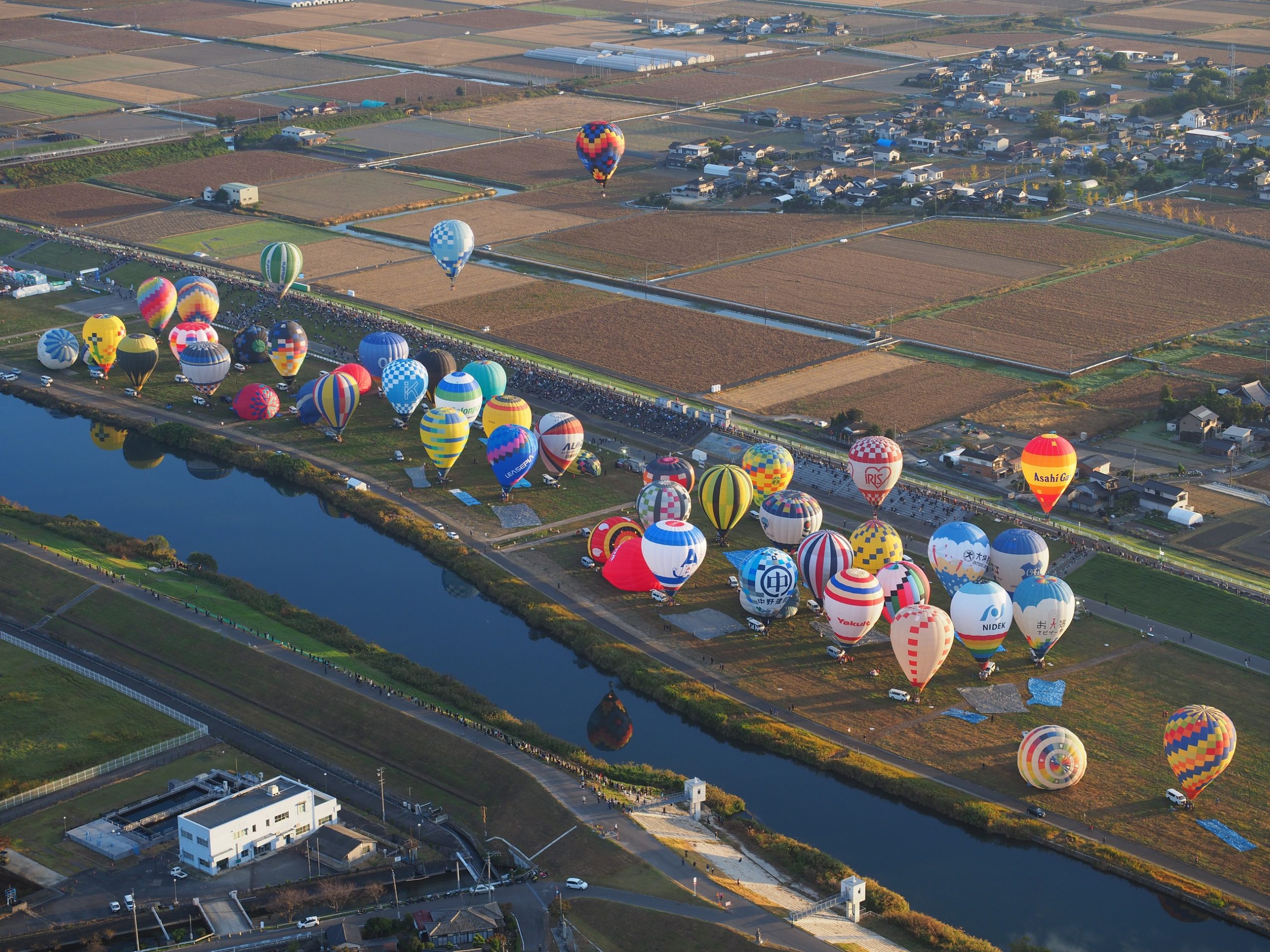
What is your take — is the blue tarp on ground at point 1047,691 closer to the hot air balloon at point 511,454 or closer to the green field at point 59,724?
the hot air balloon at point 511,454

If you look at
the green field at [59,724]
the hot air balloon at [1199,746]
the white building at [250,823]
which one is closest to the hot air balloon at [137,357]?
the green field at [59,724]

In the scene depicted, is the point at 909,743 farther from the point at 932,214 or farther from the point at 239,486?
the point at 932,214

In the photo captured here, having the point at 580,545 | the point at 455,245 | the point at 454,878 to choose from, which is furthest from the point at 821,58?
the point at 454,878

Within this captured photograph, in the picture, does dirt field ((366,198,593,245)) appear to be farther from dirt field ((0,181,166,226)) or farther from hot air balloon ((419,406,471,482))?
hot air balloon ((419,406,471,482))

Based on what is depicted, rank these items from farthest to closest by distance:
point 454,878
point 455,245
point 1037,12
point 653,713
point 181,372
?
point 1037,12, point 455,245, point 181,372, point 653,713, point 454,878

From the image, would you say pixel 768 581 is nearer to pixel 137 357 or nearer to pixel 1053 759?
pixel 1053 759

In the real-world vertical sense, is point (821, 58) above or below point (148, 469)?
above
